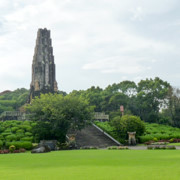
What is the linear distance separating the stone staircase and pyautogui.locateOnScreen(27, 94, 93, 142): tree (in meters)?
2.33

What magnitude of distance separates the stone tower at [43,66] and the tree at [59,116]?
2656 cm

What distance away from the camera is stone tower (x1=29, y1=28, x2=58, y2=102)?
57.9m

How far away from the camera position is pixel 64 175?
27.7ft

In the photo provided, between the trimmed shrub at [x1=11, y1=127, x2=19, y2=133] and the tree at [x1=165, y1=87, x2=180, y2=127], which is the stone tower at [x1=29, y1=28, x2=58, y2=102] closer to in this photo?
the trimmed shrub at [x1=11, y1=127, x2=19, y2=133]

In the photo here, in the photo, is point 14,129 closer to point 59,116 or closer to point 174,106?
point 59,116

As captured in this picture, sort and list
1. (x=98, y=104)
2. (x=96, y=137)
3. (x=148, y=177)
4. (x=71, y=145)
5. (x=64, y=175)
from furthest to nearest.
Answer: (x=98, y=104) → (x=96, y=137) → (x=71, y=145) → (x=64, y=175) → (x=148, y=177)

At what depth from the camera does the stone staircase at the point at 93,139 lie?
3136 cm

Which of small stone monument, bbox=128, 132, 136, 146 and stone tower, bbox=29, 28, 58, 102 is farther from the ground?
stone tower, bbox=29, 28, 58, 102

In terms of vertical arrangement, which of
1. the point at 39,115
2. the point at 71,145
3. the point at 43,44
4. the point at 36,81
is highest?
the point at 43,44

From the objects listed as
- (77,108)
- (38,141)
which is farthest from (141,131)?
(38,141)

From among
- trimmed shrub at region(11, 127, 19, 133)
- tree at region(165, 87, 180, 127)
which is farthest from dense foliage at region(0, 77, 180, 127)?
trimmed shrub at region(11, 127, 19, 133)

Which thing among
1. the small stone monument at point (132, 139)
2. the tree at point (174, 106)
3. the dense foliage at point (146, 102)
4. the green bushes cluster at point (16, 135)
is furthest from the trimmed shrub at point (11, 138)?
the tree at point (174, 106)

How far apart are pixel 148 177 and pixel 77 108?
75.2 feet

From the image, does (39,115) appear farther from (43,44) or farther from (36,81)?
(43,44)
